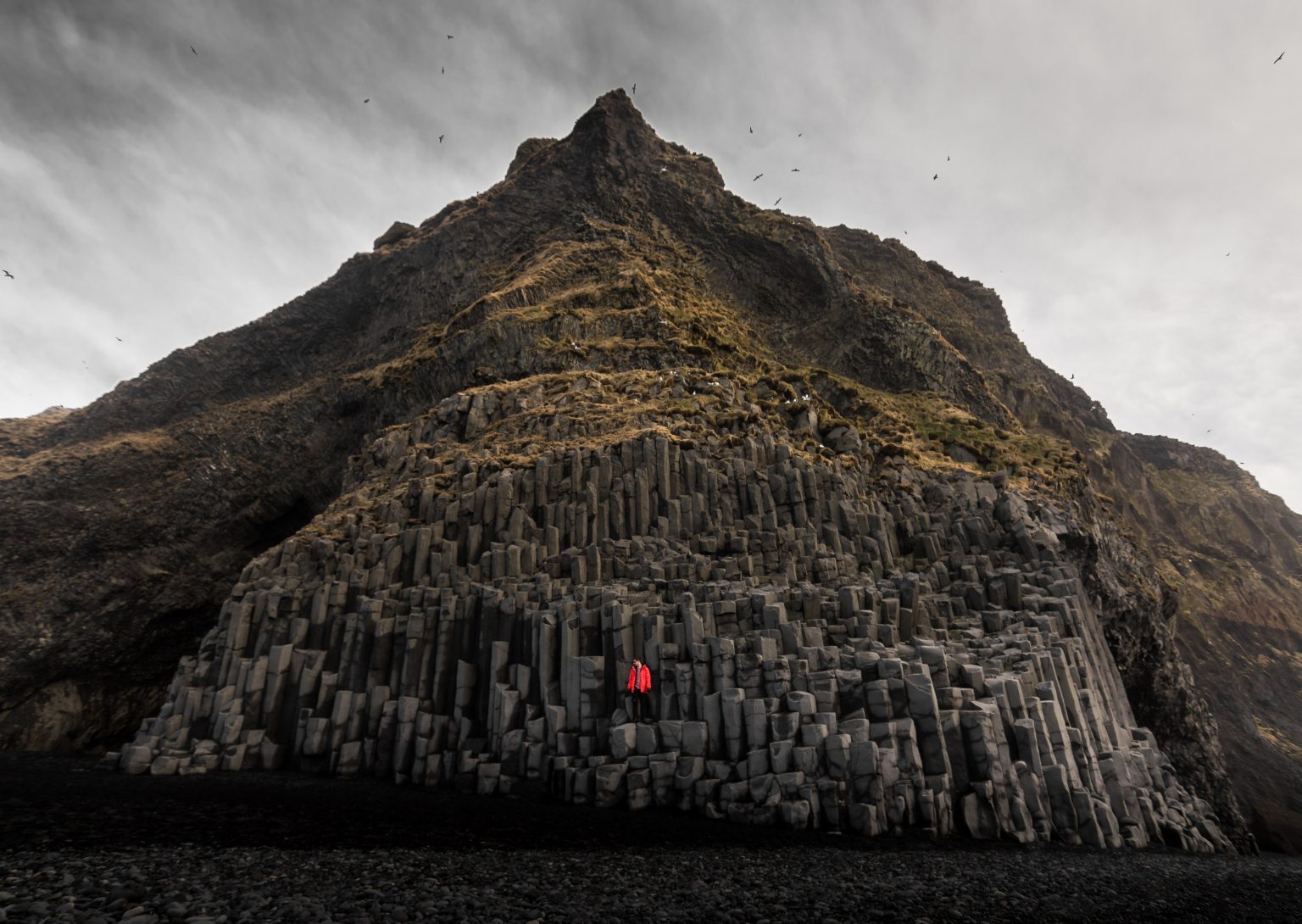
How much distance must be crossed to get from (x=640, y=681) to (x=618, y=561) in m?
5.90

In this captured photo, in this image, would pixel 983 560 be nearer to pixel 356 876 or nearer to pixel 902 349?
pixel 356 876

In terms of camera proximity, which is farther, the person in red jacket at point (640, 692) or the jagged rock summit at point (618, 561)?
the person in red jacket at point (640, 692)

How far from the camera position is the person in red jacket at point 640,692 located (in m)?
19.5

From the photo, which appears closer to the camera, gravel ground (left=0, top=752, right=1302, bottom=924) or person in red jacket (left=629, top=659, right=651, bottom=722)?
gravel ground (left=0, top=752, right=1302, bottom=924)

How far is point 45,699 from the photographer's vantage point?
129ft

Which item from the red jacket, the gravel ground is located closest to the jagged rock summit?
the red jacket

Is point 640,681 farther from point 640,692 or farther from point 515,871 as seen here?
point 515,871

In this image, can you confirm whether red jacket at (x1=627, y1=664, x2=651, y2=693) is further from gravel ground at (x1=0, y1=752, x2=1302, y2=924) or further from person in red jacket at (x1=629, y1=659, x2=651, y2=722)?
gravel ground at (x1=0, y1=752, x2=1302, y2=924)

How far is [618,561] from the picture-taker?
80.7ft

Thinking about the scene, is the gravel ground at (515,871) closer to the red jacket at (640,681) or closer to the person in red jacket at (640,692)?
the person in red jacket at (640,692)

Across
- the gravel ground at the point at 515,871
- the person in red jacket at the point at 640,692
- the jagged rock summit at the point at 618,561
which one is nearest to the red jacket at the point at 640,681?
the person in red jacket at the point at 640,692

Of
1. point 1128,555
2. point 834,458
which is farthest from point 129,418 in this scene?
point 1128,555

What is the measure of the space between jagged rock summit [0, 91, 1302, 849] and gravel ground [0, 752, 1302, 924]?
2.17 meters

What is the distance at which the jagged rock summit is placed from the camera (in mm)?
18234
